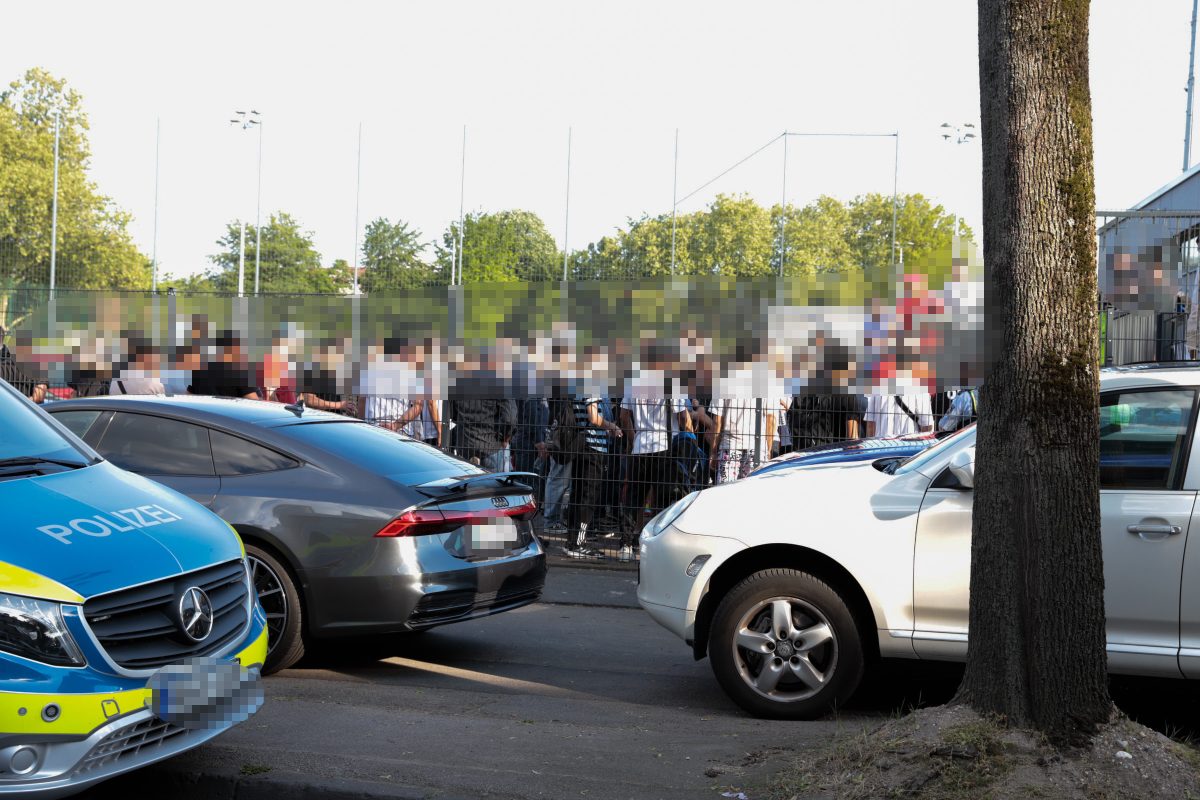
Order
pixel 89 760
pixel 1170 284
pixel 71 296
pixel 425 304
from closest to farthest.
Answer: pixel 89 760
pixel 1170 284
pixel 425 304
pixel 71 296

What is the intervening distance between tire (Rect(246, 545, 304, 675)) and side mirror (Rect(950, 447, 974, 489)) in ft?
11.7

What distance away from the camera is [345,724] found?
548 centimetres

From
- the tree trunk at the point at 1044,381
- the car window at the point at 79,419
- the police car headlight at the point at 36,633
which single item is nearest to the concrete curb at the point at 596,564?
the car window at the point at 79,419

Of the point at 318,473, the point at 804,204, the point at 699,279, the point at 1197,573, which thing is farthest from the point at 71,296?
the point at 804,204

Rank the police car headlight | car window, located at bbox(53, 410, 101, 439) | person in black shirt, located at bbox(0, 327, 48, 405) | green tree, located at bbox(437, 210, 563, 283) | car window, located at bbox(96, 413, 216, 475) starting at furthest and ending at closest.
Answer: green tree, located at bbox(437, 210, 563, 283) → person in black shirt, located at bbox(0, 327, 48, 405) → car window, located at bbox(53, 410, 101, 439) → car window, located at bbox(96, 413, 216, 475) → the police car headlight

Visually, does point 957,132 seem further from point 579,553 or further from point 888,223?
point 579,553

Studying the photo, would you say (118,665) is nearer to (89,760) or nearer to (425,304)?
(89,760)

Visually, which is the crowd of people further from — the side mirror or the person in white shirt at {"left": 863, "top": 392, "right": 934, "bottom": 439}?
the side mirror

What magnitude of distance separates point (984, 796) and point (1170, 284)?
26.6ft

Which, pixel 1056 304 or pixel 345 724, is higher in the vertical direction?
pixel 1056 304

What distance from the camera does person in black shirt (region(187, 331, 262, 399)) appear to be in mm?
12430

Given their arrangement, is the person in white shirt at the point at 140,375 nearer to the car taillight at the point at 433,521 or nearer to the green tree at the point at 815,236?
the car taillight at the point at 433,521

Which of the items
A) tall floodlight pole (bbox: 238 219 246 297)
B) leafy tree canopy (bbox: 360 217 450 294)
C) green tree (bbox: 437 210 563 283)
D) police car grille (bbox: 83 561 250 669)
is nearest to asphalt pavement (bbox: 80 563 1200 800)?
police car grille (bbox: 83 561 250 669)

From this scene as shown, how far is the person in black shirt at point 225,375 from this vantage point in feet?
40.8
